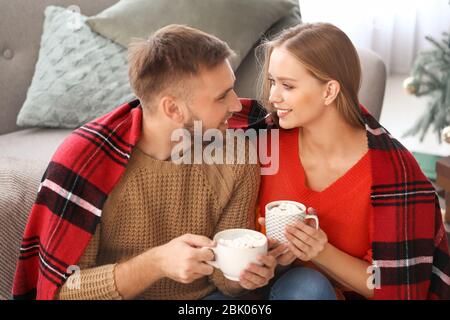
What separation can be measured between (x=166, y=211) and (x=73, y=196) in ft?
0.69

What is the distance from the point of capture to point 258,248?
3.66 feet

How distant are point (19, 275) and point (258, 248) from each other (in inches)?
22.9

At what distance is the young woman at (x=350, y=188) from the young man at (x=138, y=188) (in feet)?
0.46

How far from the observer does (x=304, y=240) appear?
120 centimetres

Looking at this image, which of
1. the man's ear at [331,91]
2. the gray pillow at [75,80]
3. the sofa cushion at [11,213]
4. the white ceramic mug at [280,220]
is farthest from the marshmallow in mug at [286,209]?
the gray pillow at [75,80]

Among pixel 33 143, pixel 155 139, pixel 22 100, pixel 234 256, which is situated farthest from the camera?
pixel 22 100

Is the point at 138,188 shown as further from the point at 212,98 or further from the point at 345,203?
the point at 345,203

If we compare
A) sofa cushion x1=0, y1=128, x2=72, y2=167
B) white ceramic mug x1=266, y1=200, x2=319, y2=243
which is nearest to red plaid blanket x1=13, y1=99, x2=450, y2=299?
white ceramic mug x1=266, y1=200, x2=319, y2=243

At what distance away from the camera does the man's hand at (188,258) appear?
3.73ft

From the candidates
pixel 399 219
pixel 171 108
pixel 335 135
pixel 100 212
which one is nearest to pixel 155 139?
pixel 171 108

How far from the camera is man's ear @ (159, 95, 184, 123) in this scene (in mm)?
1288

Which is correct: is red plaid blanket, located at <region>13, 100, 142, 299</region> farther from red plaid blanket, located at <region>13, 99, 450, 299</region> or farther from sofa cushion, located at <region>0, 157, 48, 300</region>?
sofa cushion, located at <region>0, 157, 48, 300</region>

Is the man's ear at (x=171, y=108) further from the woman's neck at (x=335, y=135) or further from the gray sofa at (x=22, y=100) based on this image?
the gray sofa at (x=22, y=100)
